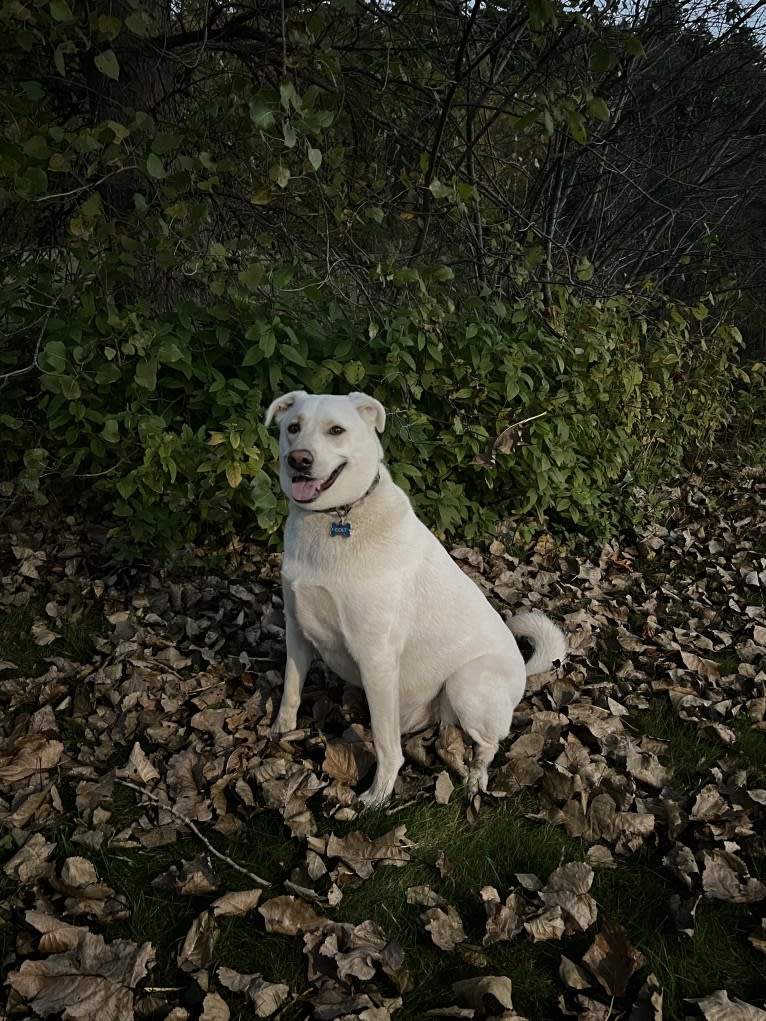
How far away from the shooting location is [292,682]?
329 centimetres

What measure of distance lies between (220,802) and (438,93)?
4.75 m

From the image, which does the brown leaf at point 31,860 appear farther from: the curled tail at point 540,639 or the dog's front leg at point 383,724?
the curled tail at point 540,639

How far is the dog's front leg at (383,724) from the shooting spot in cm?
294

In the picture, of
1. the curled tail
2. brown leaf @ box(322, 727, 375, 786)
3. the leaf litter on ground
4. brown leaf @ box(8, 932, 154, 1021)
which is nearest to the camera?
brown leaf @ box(8, 932, 154, 1021)

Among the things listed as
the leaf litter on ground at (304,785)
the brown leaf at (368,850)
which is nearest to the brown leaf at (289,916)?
the leaf litter on ground at (304,785)

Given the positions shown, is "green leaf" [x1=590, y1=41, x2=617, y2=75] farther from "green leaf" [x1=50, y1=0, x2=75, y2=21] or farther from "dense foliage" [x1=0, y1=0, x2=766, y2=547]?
"green leaf" [x1=50, y1=0, x2=75, y2=21]

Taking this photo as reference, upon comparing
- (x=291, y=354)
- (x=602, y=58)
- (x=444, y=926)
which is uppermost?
(x=602, y=58)

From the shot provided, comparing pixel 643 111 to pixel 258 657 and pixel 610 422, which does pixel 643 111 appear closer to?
pixel 610 422

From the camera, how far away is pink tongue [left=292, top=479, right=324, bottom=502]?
279 cm

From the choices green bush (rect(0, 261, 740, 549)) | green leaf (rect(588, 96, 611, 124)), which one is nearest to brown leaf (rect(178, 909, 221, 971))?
green bush (rect(0, 261, 740, 549))

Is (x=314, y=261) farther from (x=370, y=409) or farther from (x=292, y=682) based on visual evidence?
(x=292, y=682)

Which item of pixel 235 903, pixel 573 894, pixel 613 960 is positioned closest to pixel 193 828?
pixel 235 903

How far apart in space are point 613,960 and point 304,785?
127 centimetres

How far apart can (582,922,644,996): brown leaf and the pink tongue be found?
1.77m
